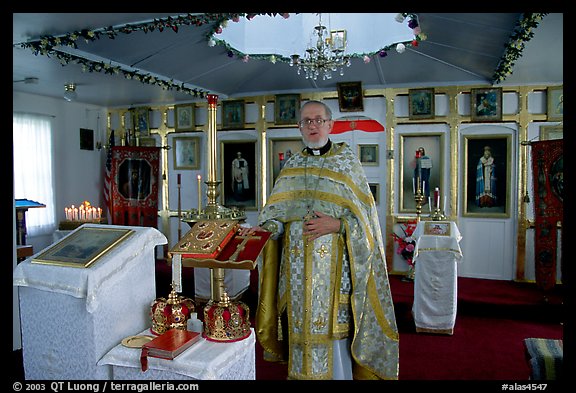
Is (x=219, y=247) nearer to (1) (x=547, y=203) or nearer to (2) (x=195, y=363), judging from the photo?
(2) (x=195, y=363)

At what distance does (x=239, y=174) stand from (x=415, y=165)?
330 cm

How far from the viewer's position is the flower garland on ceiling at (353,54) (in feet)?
17.3

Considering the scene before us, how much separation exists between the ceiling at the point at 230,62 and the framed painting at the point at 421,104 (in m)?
0.15

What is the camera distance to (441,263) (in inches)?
203

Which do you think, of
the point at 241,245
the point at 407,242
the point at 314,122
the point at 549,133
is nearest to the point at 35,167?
the point at 407,242

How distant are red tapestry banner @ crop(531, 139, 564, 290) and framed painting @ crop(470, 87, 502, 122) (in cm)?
99

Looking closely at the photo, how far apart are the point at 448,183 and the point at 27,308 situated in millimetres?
6625

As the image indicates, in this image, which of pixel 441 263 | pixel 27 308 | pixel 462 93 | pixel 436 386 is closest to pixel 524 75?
pixel 462 93

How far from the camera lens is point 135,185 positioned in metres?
9.03

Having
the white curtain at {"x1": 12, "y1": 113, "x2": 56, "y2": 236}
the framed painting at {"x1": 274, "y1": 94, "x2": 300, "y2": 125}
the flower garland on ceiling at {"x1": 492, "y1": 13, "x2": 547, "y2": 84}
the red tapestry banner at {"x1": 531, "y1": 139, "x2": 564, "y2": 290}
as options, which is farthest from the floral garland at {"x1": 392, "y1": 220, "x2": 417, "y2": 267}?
the white curtain at {"x1": 12, "y1": 113, "x2": 56, "y2": 236}

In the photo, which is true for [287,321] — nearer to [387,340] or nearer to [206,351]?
[387,340]

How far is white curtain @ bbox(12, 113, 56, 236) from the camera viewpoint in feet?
25.2

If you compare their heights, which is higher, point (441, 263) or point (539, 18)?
point (539, 18)

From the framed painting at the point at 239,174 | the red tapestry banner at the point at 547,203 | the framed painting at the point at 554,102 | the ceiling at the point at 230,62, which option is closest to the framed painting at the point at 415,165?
the ceiling at the point at 230,62
